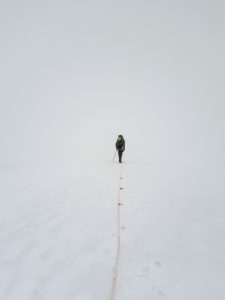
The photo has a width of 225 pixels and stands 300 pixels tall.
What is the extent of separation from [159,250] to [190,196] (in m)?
4.58

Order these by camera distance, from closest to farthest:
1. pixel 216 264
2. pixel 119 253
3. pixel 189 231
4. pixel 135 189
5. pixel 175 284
A: pixel 175 284 → pixel 216 264 → pixel 119 253 → pixel 189 231 → pixel 135 189

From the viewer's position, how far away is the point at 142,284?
4207mm

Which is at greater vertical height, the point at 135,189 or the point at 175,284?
the point at 135,189

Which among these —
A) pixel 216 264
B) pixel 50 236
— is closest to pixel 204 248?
pixel 216 264

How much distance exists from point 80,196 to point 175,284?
582 centimetres

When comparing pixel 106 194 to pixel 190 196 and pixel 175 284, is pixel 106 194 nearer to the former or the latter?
pixel 190 196

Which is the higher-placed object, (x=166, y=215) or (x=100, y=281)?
(x=166, y=215)

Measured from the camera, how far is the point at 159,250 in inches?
205

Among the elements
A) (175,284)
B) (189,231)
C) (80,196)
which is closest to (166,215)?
(189,231)

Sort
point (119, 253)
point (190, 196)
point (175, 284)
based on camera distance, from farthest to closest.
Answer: point (190, 196), point (119, 253), point (175, 284)

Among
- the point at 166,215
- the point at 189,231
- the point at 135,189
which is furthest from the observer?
the point at 135,189

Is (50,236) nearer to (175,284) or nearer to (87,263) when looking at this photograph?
(87,263)

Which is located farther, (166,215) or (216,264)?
(166,215)

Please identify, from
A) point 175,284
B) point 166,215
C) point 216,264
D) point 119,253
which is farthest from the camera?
point 166,215
